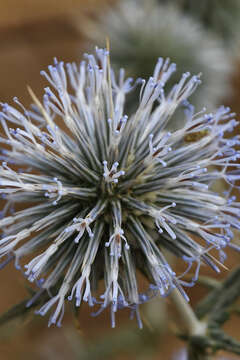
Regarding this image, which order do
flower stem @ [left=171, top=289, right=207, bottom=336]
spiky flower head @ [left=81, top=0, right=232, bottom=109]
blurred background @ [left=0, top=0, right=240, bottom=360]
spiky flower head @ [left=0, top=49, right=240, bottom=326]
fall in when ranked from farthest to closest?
blurred background @ [left=0, top=0, right=240, bottom=360] → spiky flower head @ [left=81, top=0, right=232, bottom=109] → flower stem @ [left=171, top=289, right=207, bottom=336] → spiky flower head @ [left=0, top=49, right=240, bottom=326]

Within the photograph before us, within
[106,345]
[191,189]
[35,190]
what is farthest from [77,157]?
[106,345]

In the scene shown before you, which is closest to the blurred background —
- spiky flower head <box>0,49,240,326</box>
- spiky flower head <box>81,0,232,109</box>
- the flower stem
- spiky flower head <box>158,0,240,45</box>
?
spiky flower head <box>158,0,240,45</box>

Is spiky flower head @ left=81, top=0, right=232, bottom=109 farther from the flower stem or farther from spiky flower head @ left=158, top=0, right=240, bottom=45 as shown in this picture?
→ the flower stem

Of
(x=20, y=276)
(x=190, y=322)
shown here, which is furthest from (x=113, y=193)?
(x=20, y=276)

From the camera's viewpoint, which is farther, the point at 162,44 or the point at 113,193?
the point at 162,44

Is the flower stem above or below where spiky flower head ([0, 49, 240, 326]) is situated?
below

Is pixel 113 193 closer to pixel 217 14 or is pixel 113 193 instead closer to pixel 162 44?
pixel 162 44
